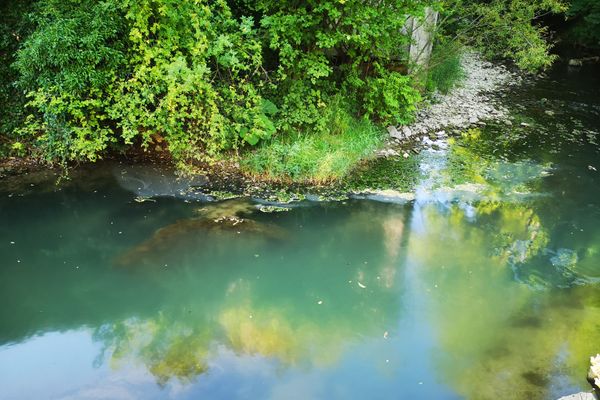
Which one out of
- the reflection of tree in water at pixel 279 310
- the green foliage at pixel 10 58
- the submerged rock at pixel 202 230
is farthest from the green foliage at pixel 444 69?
the green foliage at pixel 10 58

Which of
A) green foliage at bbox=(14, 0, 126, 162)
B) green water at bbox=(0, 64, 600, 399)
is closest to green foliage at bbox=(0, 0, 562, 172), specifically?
green foliage at bbox=(14, 0, 126, 162)

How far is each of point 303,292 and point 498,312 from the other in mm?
2146

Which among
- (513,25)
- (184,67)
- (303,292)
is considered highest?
(513,25)

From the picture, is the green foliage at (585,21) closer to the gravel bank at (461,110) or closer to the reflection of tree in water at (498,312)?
the gravel bank at (461,110)

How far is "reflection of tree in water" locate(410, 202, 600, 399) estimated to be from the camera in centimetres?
450

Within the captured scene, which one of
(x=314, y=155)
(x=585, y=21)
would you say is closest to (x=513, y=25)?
(x=314, y=155)

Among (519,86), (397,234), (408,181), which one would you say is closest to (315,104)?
(408,181)

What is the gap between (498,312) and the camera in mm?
5293

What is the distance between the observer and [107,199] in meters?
7.10

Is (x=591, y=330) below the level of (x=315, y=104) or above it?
below

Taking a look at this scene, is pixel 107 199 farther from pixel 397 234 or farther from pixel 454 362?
pixel 454 362

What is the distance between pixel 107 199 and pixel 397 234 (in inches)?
165

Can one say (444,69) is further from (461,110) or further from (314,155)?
(314,155)

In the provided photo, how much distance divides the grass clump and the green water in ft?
2.30
